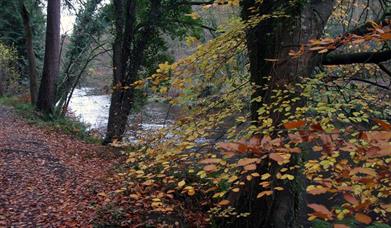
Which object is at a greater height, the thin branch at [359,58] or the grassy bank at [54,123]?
the thin branch at [359,58]

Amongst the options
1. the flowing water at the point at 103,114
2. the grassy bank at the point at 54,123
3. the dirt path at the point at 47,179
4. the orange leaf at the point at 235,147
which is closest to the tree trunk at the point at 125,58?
the flowing water at the point at 103,114

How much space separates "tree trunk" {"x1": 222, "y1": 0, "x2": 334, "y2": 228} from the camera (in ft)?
16.2

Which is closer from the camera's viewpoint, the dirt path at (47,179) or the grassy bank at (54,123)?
the dirt path at (47,179)

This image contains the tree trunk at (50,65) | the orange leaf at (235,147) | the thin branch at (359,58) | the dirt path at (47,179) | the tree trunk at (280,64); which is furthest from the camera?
the tree trunk at (50,65)

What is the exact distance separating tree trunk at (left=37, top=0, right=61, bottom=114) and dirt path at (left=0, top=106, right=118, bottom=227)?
347 cm

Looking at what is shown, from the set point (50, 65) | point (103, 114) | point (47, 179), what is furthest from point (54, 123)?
point (103, 114)

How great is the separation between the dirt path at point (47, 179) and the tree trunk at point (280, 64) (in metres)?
2.93

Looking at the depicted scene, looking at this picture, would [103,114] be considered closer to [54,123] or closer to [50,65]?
[50,65]

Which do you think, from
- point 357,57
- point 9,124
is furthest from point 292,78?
point 9,124

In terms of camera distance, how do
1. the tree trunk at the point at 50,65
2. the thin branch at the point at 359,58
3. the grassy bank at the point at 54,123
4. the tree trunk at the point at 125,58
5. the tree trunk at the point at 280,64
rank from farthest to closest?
the tree trunk at the point at 50,65 < the grassy bank at the point at 54,123 < the tree trunk at the point at 125,58 < the thin branch at the point at 359,58 < the tree trunk at the point at 280,64

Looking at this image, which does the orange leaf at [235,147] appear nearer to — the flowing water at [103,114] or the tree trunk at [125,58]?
the tree trunk at [125,58]

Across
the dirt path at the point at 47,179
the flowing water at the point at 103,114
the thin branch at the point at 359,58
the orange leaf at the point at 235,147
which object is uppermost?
the thin branch at the point at 359,58

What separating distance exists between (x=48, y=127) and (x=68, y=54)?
19.3 ft

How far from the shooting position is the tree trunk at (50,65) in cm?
1645
